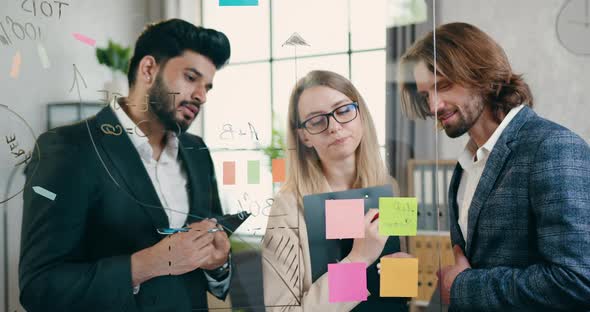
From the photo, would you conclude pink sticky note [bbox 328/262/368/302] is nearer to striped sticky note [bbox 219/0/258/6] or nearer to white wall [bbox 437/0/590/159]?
white wall [bbox 437/0/590/159]

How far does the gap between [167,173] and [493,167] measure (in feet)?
3.35

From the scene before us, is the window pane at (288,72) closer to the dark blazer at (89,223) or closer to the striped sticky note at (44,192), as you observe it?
the dark blazer at (89,223)

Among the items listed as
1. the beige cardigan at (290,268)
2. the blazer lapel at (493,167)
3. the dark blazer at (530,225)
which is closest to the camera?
the dark blazer at (530,225)

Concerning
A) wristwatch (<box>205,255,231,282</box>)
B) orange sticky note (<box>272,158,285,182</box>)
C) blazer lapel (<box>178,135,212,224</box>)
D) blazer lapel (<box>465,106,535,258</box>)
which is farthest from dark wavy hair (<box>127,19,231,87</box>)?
blazer lapel (<box>465,106,535,258</box>)

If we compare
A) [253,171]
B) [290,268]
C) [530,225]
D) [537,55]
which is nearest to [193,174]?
[253,171]

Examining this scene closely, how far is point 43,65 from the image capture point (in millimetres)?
1675

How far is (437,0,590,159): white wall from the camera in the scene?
173 cm

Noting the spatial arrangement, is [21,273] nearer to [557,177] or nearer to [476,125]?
[476,125]

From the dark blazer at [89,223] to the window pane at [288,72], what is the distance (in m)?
0.40

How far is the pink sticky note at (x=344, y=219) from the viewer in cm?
172

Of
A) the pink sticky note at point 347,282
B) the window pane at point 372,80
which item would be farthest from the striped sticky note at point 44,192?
the window pane at point 372,80

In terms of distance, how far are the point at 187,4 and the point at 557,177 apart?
124cm

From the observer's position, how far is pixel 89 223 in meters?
1.65

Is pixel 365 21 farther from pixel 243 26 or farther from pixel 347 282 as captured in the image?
pixel 347 282
